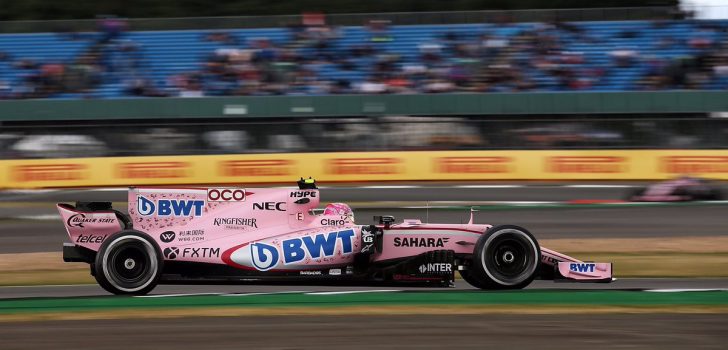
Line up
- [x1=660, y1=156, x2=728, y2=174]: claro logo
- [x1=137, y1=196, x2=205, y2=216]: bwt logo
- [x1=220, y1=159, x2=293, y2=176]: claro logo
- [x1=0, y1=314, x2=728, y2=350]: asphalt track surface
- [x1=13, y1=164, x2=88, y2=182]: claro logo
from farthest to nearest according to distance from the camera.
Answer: [x1=220, y1=159, x2=293, y2=176]: claro logo → [x1=13, y1=164, x2=88, y2=182]: claro logo → [x1=660, y1=156, x2=728, y2=174]: claro logo → [x1=137, y1=196, x2=205, y2=216]: bwt logo → [x1=0, y1=314, x2=728, y2=350]: asphalt track surface

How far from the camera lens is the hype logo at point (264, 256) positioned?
29.3 ft

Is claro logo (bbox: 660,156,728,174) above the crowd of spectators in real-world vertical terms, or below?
below

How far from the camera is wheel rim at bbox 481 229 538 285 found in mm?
8945

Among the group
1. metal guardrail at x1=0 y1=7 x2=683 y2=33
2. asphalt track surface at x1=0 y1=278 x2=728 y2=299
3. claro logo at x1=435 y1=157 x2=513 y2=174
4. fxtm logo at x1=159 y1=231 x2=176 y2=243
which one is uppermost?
metal guardrail at x1=0 y1=7 x2=683 y2=33

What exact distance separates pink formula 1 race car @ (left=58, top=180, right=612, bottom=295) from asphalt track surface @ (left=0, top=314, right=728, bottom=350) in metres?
0.91

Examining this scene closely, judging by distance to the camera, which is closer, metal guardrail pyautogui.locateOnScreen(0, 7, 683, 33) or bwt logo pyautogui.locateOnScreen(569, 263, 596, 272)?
bwt logo pyautogui.locateOnScreen(569, 263, 596, 272)

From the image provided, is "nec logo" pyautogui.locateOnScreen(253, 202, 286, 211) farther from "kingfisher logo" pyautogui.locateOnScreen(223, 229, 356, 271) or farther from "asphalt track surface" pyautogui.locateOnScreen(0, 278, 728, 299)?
"asphalt track surface" pyautogui.locateOnScreen(0, 278, 728, 299)

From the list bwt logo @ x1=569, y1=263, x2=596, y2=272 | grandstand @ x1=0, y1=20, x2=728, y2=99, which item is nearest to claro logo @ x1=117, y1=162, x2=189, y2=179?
grandstand @ x1=0, y1=20, x2=728, y2=99

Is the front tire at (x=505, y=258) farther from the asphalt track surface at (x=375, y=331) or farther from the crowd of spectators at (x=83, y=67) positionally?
the crowd of spectators at (x=83, y=67)

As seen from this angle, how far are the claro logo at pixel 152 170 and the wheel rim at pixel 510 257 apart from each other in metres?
14.7

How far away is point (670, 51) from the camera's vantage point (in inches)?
1011

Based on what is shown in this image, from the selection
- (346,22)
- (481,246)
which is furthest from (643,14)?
(481,246)

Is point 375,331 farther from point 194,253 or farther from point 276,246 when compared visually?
point 194,253

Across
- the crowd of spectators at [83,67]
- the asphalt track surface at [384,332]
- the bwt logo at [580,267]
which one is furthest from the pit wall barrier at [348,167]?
the asphalt track surface at [384,332]
